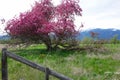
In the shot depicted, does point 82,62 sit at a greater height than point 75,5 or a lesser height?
lesser

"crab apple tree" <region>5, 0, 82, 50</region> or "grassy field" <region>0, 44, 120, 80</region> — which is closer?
"grassy field" <region>0, 44, 120, 80</region>

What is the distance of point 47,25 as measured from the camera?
21812mm

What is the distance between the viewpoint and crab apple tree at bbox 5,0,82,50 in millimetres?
21875

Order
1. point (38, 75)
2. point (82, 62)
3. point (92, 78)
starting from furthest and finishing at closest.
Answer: point (82, 62)
point (92, 78)
point (38, 75)

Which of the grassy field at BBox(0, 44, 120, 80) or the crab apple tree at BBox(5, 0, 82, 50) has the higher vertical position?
the crab apple tree at BBox(5, 0, 82, 50)

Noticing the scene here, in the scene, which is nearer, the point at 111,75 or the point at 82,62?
the point at 111,75

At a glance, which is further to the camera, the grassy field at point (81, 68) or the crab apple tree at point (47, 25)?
the crab apple tree at point (47, 25)

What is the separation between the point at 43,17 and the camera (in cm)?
2262

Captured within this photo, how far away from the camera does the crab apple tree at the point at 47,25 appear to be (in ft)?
71.8

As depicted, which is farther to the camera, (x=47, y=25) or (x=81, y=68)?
(x=47, y=25)

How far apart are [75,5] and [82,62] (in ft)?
24.0

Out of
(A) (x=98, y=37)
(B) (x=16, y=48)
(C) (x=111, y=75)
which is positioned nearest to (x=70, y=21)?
(A) (x=98, y=37)

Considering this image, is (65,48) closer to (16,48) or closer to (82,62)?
(16,48)

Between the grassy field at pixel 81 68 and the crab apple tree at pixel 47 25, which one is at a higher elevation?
the crab apple tree at pixel 47 25
